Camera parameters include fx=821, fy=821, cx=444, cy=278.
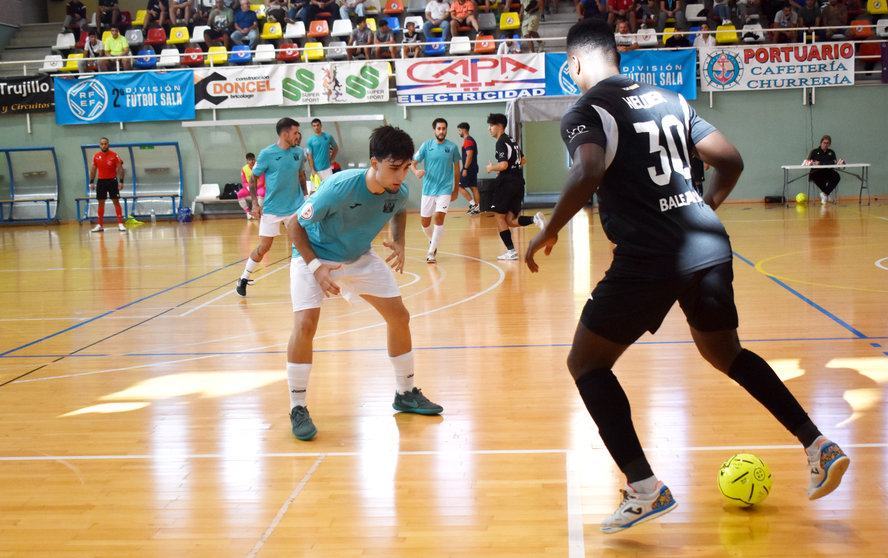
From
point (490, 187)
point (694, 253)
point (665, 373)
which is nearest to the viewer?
point (694, 253)

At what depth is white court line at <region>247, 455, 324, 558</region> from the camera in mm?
3178

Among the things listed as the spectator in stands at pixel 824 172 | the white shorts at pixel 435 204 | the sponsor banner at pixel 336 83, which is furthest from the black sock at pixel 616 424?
the sponsor banner at pixel 336 83

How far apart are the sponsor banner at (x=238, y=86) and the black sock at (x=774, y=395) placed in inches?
790

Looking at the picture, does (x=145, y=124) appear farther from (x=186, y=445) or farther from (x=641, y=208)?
(x=641, y=208)

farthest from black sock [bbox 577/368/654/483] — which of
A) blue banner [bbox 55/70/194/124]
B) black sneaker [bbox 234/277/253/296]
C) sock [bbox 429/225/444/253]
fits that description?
blue banner [bbox 55/70/194/124]

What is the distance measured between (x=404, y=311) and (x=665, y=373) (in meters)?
1.92

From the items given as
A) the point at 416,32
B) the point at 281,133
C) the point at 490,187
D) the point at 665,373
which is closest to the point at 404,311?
the point at 665,373

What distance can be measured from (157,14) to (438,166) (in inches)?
645

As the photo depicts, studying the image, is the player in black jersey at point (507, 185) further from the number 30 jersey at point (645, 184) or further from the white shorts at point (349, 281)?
the number 30 jersey at point (645, 184)

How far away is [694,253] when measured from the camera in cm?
300

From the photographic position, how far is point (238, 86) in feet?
71.7

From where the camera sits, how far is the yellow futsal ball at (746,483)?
332cm

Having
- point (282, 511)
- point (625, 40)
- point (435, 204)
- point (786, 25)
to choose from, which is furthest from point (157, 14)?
point (282, 511)

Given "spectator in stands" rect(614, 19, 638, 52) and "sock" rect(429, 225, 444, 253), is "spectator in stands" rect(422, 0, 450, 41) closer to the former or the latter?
"spectator in stands" rect(614, 19, 638, 52)
